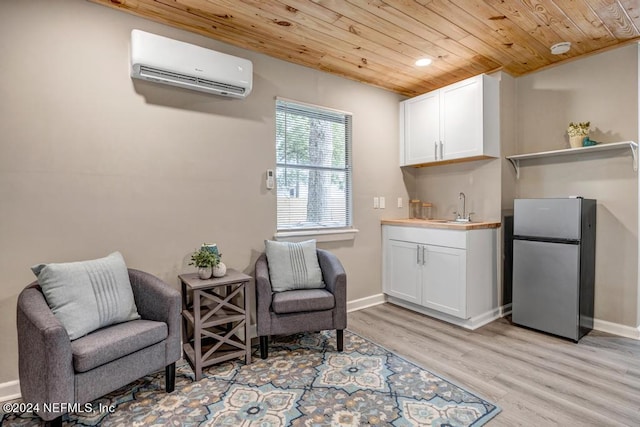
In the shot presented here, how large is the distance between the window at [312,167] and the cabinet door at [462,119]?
3.41ft

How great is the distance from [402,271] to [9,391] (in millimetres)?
3330

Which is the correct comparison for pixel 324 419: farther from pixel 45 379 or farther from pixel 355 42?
pixel 355 42

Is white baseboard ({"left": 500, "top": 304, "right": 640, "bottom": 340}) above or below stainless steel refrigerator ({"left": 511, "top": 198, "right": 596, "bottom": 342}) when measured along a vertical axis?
below

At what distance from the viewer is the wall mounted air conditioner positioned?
2305mm

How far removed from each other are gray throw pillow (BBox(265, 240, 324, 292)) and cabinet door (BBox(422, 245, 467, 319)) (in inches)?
49.0

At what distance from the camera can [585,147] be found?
115 inches

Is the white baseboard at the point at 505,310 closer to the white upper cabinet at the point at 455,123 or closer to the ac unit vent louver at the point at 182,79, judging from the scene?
the white upper cabinet at the point at 455,123

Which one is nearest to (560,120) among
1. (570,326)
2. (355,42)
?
(570,326)

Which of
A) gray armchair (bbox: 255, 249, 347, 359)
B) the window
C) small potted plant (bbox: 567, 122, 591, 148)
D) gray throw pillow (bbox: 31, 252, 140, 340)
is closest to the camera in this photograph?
gray throw pillow (bbox: 31, 252, 140, 340)

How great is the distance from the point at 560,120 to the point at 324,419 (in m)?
3.47

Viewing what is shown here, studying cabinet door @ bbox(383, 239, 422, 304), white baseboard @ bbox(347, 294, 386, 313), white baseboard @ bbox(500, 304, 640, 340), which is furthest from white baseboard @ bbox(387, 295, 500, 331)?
white baseboard @ bbox(500, 304, 640, 340)

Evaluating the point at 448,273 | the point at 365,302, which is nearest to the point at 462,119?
the point at 448,273

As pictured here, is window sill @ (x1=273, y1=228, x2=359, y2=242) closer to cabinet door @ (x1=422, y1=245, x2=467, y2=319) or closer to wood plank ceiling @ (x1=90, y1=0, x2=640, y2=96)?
cabinet door @ (x1=422, y1=245, x2=467, y2=319)

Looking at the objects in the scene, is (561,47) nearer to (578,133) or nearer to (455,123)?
(578,133)
